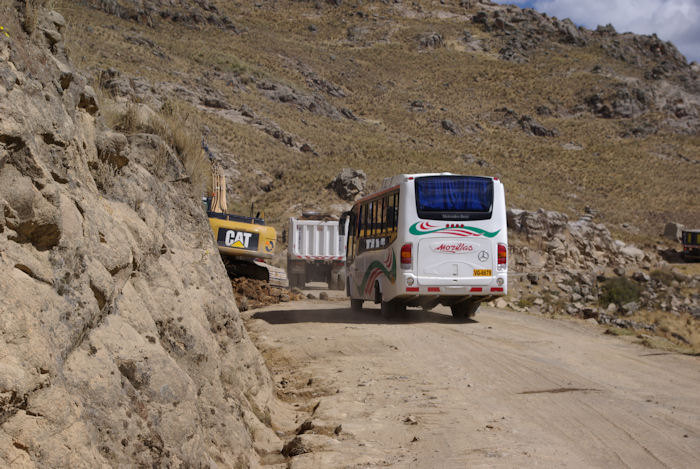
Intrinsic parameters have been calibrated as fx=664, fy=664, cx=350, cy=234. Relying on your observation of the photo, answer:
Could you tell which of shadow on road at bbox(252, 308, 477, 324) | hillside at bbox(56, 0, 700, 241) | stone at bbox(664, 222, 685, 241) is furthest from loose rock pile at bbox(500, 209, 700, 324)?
hillside at bbox(56, 0, 700, 241)

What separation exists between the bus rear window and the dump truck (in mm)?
13037

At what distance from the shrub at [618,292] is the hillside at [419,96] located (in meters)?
19.9

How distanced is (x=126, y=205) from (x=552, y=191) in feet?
207

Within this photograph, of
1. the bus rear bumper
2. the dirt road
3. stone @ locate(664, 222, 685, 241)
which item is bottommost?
the dirt road

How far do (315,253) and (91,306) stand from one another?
24888 millimetres

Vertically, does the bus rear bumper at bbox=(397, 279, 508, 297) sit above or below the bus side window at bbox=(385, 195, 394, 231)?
below

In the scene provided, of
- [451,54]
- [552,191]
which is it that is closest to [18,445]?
[552,191]

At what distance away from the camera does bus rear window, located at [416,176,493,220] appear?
15.6 metres

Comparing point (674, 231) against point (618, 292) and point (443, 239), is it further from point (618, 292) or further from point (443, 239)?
point (443, 239)

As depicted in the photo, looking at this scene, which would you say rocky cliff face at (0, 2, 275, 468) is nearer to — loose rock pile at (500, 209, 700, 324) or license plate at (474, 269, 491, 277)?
license plate at (474, 269, 491, 277)

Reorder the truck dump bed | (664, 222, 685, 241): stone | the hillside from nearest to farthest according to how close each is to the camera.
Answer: the truck dump bed, (664, 222, 685, 241): stone, the hillside

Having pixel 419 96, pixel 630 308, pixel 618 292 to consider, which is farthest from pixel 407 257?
pixel 419 96

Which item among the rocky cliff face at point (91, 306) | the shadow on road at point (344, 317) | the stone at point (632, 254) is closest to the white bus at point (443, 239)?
the shadow on road at point (344, 317)

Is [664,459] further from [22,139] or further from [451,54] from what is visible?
[451,54]
